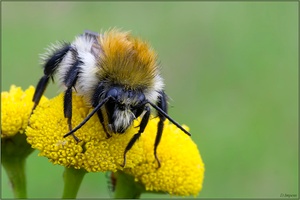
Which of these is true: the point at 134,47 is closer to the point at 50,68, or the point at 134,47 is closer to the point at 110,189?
the point at 50,68

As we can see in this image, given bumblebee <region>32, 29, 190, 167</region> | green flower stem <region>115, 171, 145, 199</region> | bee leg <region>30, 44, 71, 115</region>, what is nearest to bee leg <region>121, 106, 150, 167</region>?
bumblebee <region>32, 29, 190, 167</region>

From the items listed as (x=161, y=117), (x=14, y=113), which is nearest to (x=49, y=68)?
(x=14, y=113)

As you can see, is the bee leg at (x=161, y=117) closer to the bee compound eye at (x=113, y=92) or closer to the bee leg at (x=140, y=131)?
the bee leg at (x=140, y=131)

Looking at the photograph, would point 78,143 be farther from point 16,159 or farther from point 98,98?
point 16,159

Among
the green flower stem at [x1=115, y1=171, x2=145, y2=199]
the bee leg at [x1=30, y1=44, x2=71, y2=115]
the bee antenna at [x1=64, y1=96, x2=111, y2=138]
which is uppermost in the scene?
the bee leg at [x1=30, y1=44, x2=71, y2=115]

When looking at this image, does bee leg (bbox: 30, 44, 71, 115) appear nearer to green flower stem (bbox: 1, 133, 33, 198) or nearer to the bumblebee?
the bumblebee

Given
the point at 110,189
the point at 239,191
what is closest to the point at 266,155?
the point at 239,191
